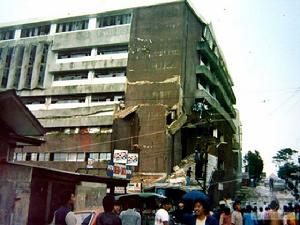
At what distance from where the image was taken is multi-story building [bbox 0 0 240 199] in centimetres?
3362

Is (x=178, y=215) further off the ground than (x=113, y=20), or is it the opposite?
(x=113, y=20)

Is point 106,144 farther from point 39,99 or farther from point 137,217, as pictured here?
point 137,217

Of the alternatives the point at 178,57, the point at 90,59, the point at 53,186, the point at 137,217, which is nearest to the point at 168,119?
the point at 178,57

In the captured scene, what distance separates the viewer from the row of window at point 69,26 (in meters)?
39.1

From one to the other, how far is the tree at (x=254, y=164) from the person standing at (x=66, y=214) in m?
66.8

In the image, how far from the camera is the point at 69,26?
41812 mm

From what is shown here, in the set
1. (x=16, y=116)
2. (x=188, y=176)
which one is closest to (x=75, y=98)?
(x=188, y=176)

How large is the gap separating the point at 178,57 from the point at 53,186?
19.1 meters

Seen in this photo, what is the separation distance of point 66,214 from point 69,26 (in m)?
36.6

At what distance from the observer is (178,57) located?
115 ft

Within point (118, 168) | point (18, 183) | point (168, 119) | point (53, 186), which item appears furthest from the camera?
point (168, 119)

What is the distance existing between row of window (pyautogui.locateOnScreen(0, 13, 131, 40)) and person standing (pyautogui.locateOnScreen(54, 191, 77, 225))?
1272 inches

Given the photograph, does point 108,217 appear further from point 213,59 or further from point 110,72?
point 213,59

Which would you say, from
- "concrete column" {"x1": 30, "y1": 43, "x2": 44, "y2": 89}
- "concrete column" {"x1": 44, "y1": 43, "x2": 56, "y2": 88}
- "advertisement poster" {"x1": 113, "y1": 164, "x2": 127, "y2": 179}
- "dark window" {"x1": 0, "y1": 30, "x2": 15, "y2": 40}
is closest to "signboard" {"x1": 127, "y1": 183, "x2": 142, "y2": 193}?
"advertisement poster" {"x1": 113, "y1": 164, "x2": 127, "y2": 179}
